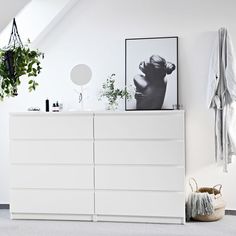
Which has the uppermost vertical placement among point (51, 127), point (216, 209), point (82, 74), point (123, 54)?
point (123, 54)

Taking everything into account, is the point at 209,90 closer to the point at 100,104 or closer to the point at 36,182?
the point at 100,104

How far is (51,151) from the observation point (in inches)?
177

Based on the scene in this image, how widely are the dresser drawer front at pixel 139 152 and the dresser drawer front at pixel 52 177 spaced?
21 cm

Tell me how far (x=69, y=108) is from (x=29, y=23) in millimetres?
1032

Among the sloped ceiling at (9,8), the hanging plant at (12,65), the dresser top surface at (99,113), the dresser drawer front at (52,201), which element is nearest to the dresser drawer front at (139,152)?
the dresser top surface at (99,113)

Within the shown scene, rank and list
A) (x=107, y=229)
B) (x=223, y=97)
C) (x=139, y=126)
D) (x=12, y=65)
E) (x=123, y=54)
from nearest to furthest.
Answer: (x=12, y=65), (x=107, y=229), (x=139, y=126), (x=223, y=97), (x=123, y=54)

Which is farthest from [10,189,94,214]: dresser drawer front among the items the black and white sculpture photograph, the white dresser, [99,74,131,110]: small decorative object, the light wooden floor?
the black and white sculpture photograph

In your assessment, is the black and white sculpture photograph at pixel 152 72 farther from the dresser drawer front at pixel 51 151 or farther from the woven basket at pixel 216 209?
the woven basket at pixel 216 209

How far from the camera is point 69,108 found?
498cm

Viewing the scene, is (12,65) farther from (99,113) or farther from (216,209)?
(216,209)

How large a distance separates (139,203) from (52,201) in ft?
2.90

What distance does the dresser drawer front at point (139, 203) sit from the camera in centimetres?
432

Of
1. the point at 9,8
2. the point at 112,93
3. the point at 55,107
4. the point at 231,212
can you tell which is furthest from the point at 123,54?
the point at 231,212

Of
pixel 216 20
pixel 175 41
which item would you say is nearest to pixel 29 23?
pixel 175 41
